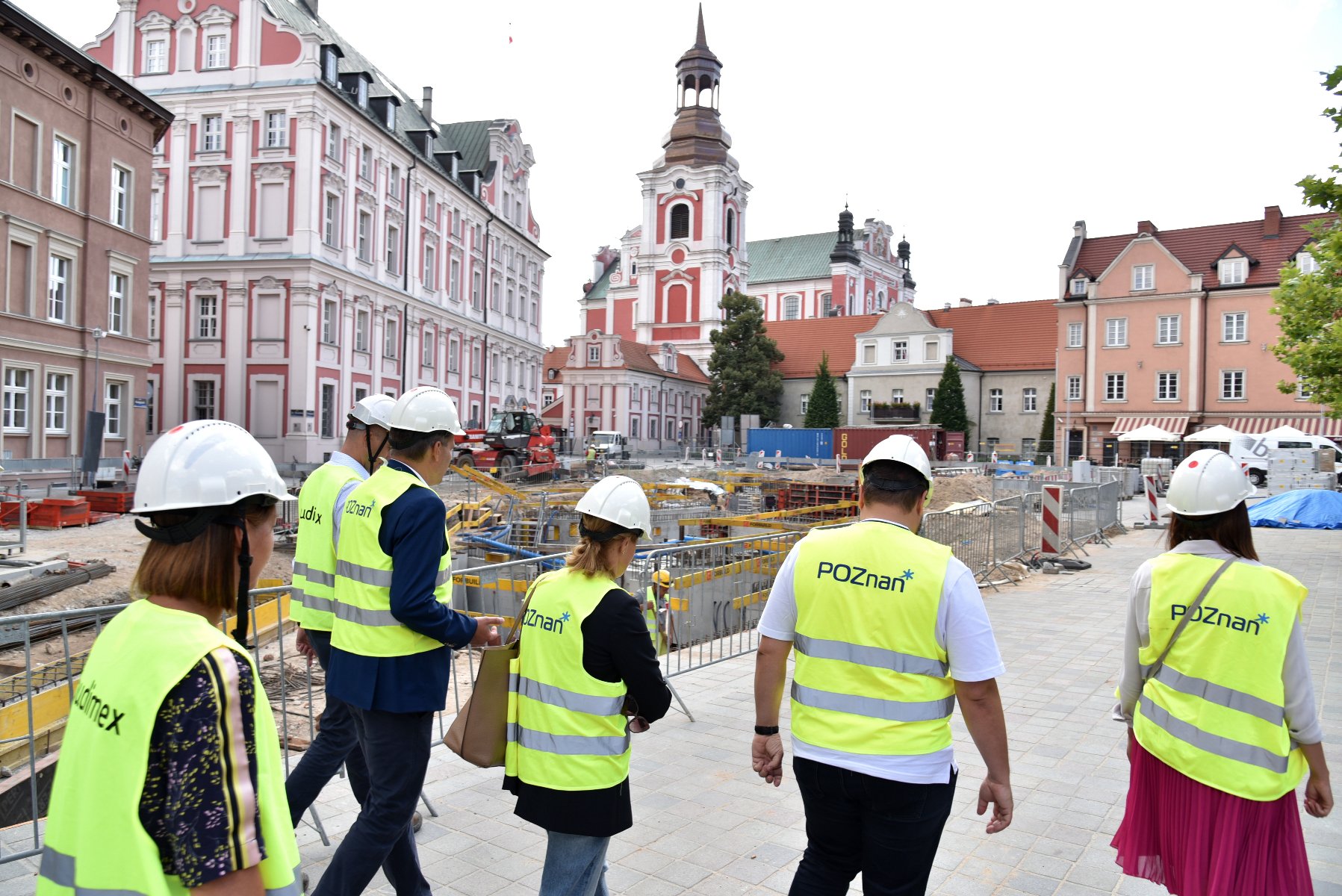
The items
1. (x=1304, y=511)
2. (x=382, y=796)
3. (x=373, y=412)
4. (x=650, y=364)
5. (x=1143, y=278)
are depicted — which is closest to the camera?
(x=382, y=796)

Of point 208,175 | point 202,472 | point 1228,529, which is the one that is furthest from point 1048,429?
point 202,472

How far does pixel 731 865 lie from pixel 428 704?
1963 millimetres

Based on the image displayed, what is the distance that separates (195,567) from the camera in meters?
1.83

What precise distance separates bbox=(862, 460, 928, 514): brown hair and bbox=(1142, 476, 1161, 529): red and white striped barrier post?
74.3 feet

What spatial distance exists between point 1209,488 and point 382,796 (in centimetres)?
A: 328

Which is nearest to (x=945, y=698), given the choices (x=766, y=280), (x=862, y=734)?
(x=862, y=734)

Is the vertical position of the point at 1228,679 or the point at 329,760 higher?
the point at 1228,679

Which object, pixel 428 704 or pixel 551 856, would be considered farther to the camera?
pixel 428 704

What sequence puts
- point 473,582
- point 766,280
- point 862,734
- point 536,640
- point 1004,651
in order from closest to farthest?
point 862,734, point 536,640, point 1004,651, point 473,582, point 766,280

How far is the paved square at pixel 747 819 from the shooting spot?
4.32 meters

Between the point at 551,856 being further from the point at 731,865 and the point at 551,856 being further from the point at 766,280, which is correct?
the point at 766,280

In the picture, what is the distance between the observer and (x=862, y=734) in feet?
9.74

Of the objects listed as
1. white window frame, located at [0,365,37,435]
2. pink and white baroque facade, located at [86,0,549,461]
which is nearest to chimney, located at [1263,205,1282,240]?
pink and white baroque facade, located at [86,0,549,461]

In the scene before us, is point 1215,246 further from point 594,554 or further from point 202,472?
point 202,472
